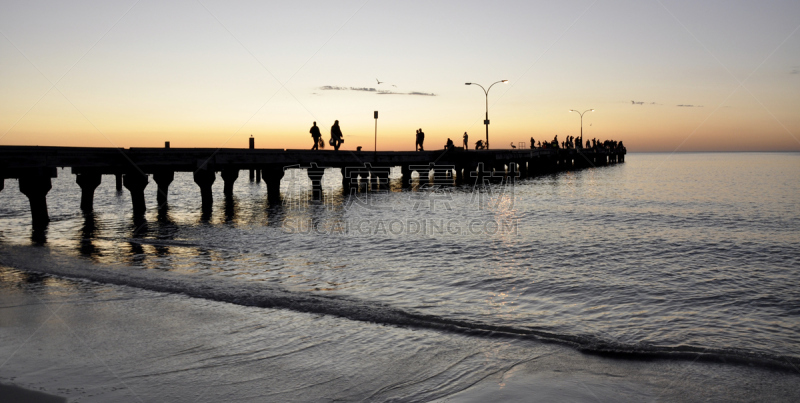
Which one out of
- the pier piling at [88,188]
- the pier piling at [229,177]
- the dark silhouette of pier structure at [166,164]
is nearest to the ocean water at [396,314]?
the dark silhouette of pier structure at [166,164]

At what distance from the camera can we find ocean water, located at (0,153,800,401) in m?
5.60

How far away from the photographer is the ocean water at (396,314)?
18.4 ft

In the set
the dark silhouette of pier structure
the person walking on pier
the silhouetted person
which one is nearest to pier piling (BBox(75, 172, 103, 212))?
the dark silhouette of pier structure

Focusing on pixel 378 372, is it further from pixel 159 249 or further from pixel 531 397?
pixel 159 249

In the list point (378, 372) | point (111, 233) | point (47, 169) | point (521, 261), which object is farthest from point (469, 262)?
point (47, 169)

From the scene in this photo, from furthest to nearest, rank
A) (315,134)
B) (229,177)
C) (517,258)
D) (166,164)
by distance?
(315,134), (229,177), (166,164), (517,258)

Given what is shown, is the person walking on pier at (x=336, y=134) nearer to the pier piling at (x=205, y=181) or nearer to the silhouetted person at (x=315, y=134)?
the silhouetted person at (x=315, y=134)

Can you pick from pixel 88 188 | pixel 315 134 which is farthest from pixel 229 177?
pixel 88 188

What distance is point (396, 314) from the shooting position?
836 cm

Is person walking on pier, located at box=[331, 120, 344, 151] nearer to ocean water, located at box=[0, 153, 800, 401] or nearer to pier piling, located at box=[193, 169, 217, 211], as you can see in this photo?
pier piling, located at box=[193, 169, 217, 211]

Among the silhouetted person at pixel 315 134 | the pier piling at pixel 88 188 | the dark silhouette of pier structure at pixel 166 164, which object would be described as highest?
the silhouetted person at pixel 315 134

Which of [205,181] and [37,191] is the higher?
[205,181]

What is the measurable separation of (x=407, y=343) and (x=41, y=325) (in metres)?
4.86

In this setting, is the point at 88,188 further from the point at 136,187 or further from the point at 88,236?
the point at 88,236
